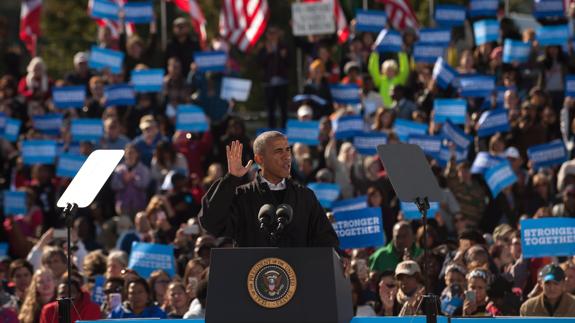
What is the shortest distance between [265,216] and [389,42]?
531 inches

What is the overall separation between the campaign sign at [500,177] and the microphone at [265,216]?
9.14 metres

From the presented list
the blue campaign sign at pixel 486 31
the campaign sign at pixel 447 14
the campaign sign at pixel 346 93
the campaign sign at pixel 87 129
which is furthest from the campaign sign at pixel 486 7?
the campaign sign at pixel 87 129

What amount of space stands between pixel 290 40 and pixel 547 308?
58.0 ft

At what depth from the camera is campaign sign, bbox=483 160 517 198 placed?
56.2 ft

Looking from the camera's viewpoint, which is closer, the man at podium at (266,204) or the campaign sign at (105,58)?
the man at podium at (266,204)

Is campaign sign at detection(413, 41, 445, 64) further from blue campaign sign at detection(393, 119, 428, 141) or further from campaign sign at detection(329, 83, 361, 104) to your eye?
blue campaign sign at detection(393, 119, 428, 141)

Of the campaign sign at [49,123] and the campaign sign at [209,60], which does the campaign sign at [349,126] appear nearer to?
the campaign sign at [209,60]

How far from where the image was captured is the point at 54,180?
65.0 ft

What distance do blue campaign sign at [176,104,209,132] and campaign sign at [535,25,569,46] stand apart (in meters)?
4.39

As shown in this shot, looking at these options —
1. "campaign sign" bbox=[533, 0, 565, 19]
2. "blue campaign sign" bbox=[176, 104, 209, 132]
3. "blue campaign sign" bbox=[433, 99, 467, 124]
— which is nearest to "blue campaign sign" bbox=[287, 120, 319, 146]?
"blue campaign sign" bbox=[176, 104, 209, 132]

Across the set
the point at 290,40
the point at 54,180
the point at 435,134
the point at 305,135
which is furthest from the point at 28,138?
the point at 290,40

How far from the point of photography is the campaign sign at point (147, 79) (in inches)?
819

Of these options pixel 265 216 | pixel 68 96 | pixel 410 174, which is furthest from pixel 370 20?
pixel 265 216

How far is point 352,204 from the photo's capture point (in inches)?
632
